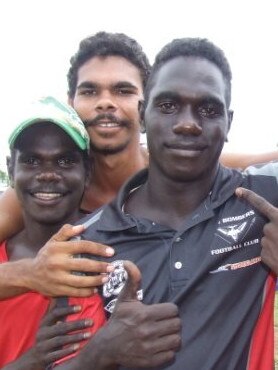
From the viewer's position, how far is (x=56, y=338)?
2143mm

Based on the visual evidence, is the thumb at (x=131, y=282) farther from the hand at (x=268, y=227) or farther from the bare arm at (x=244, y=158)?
the bare arm at (x=244, y=158)

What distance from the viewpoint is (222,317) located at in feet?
6.71

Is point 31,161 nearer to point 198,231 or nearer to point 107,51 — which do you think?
point 198,231

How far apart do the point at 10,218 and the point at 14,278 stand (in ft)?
2.42

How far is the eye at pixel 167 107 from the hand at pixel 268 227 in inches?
17.7

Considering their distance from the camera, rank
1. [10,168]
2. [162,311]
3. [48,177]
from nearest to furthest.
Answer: [162,311] → [48,177] → [10,168]

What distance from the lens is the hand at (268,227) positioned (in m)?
1.98

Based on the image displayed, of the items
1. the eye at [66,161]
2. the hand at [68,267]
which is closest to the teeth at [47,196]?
the eye at [66,161]

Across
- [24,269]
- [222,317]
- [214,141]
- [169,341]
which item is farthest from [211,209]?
[24,269]

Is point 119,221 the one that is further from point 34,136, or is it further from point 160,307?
point 34,136

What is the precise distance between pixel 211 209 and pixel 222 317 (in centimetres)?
44

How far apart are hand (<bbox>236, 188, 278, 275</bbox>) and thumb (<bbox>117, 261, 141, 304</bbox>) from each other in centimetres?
52

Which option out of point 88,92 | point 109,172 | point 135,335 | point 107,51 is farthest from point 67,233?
point 107,51

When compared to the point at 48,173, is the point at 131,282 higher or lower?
lower
